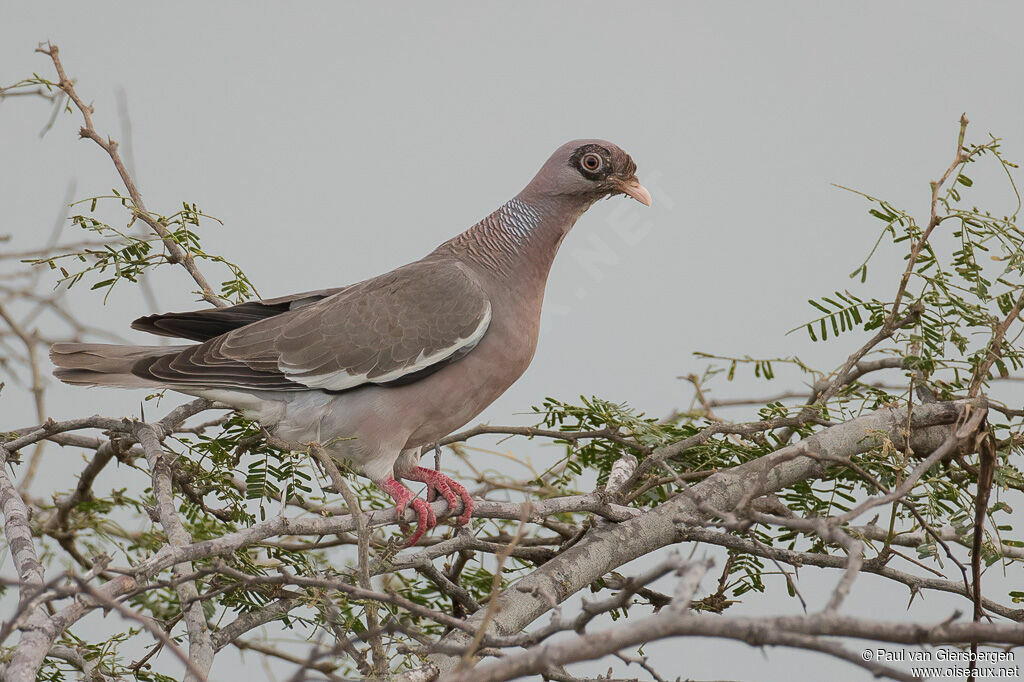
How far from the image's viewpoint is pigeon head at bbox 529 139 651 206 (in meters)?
2.22

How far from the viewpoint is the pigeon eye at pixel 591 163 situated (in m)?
2.22

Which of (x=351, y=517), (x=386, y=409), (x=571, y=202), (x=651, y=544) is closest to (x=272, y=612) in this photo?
(x=351, y=517)

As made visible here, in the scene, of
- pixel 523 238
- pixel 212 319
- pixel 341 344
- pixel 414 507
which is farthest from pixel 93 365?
pixel 523 238

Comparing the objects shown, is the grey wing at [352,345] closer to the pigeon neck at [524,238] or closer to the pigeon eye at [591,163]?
the pigeon neck at [524,238]

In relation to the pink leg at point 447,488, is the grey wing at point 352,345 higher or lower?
higher

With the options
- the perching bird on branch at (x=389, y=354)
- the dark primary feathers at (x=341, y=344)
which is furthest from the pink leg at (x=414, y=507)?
the dark primary feathers at (x=341, y=344)

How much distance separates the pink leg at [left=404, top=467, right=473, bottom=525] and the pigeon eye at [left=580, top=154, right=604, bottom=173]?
2.52ft

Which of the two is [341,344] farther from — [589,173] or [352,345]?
[589,173]

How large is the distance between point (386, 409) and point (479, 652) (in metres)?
0.88

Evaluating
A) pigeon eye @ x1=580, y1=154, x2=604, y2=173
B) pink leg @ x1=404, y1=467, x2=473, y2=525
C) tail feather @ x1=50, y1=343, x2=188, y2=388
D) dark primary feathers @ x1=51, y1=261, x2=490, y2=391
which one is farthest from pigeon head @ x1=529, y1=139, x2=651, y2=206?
tail feather @ x1=50, y1=343, x2=188, y2=388

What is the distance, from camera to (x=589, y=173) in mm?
2225

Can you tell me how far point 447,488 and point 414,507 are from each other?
4.9 inches

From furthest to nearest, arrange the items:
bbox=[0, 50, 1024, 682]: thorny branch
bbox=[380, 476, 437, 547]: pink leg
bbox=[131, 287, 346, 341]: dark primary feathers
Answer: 1. bbox=[131, 287, 346, 341]: dark primary feathers
2. bbox=[380, 476, 437, 547]: pink leg
3. bbox=[0, 50, 1024, 682]: thorny branch

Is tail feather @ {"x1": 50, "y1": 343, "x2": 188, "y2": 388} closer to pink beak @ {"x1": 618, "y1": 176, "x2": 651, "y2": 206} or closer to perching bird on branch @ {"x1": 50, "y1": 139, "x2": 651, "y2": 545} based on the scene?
perching bird on branch @ {"x1": 50, "y1": 139, "x2": 651, "y2": 545}
